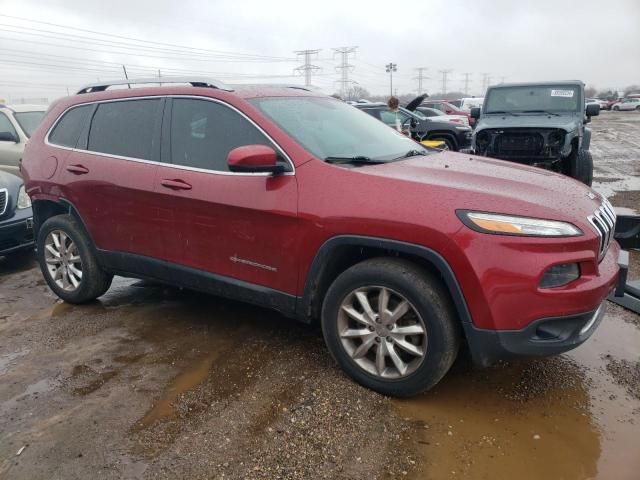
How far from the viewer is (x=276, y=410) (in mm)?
2824

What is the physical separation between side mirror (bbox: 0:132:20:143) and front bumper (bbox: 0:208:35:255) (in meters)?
2.88

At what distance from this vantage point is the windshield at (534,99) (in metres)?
9.38

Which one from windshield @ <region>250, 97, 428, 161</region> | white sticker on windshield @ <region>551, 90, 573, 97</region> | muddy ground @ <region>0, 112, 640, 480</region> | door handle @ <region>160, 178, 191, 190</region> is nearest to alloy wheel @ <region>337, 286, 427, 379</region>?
muddy ground @ <region>0, 112, 640, 480</region>

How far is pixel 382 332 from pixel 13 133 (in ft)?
26.1

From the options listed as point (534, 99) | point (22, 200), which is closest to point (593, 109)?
point (534, 99)

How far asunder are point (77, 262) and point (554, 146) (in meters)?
7.50

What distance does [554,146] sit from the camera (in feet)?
28.1

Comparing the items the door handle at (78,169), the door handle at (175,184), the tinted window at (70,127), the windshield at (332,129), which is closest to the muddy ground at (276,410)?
the door handle at (175,184)

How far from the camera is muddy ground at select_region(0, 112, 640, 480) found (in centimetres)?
240

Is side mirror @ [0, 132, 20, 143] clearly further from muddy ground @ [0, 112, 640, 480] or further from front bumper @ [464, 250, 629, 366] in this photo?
front bumper @ [464, 250, 629, 366]

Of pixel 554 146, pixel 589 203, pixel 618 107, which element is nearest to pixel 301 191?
pixel 589 203

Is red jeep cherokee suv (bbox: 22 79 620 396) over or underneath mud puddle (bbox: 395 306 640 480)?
over

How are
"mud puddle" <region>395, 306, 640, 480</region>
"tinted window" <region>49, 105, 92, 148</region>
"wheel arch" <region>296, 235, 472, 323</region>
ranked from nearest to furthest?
1. "mud puddle" <region>395, 306, 640, 480</region>
2. "wheel arch" <region>296, 235, 472, 323</region>
3. "tinted window" <region>49, 105, 92, 148</region>

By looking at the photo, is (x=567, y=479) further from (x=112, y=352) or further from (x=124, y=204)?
(x=124, y=204)
